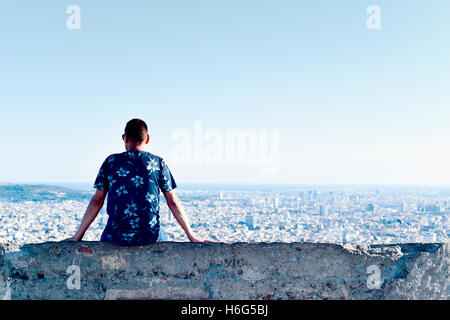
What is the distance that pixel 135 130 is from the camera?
8.42 feet

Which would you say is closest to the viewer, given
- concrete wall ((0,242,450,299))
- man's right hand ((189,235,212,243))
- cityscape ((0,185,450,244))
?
concrete wall ((0,242,450,299))

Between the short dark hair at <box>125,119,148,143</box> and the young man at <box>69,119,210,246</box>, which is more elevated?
the short dark hair at <box>125,119,148,143</box>

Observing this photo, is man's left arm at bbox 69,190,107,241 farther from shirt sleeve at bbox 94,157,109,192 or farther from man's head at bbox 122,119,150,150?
man's head at bbox 122,119,150,150

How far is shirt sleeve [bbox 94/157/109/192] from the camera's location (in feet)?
8.27

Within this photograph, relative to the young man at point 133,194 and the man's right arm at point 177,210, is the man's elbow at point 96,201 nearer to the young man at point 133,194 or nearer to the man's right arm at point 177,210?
the young man at point 133,194

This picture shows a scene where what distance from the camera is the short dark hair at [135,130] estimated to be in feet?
8.42

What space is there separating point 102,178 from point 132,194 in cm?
27

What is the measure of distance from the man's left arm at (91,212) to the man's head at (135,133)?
15.0 inches

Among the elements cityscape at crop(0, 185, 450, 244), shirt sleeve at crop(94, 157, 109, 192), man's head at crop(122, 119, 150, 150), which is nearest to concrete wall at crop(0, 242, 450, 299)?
shirt sleeve at crop(94, 157, 109, 192)

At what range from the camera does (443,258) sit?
8.05 feet

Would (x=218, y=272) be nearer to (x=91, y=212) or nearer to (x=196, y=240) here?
(x=196, y=240)

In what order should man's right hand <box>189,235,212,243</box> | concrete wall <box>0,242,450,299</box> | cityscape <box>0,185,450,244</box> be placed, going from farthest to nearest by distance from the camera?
cityscape <box>0,185,450,244</box>
man's right hand <box>189,235,212,243</box>
concrete wall <box>0,242,450,299</box>
